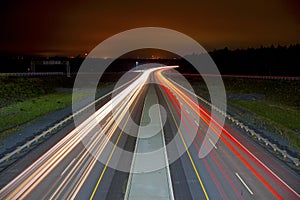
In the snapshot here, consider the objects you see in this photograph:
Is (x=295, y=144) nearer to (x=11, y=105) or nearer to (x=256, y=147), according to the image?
(x=256, y=147)

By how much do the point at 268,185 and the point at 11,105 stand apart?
4905 cm

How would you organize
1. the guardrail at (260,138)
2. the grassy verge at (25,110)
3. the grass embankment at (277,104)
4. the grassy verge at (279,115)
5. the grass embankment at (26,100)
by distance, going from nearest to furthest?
the guardrail at (260,138) → the grassy verge at (279,115) → the grass embankment at (277,104) → the grassy verge at (25,110) → the grass embankment at (26,100)

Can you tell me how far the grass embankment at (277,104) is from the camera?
127ft

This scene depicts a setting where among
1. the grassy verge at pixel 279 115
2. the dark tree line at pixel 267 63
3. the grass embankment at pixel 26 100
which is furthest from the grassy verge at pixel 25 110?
the dark tree line at pixel 267 63

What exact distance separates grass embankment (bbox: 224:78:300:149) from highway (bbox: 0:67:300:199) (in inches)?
244

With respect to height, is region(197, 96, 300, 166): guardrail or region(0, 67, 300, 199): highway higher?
region(197, 96, 300, 166): guardrail

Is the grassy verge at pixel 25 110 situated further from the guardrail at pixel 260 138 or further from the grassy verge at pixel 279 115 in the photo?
the grassy verge at pixel 279 115

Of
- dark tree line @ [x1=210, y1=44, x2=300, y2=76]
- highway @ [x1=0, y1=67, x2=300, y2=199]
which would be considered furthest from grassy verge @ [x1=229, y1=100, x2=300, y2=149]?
dark tree line @ [x1=210, y1=44, x2=300, y2=76]

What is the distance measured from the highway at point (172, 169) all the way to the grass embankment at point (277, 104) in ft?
20.3

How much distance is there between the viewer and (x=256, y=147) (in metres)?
30.4

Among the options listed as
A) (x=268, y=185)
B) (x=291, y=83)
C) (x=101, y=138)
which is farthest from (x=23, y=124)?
(x=291, y=83)

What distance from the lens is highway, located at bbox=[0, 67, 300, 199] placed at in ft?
66.4

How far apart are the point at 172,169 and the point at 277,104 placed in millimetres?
41194

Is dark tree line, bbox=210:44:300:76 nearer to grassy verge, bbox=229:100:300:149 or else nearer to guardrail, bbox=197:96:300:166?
grassy verge, bbox=229:100:300:149
